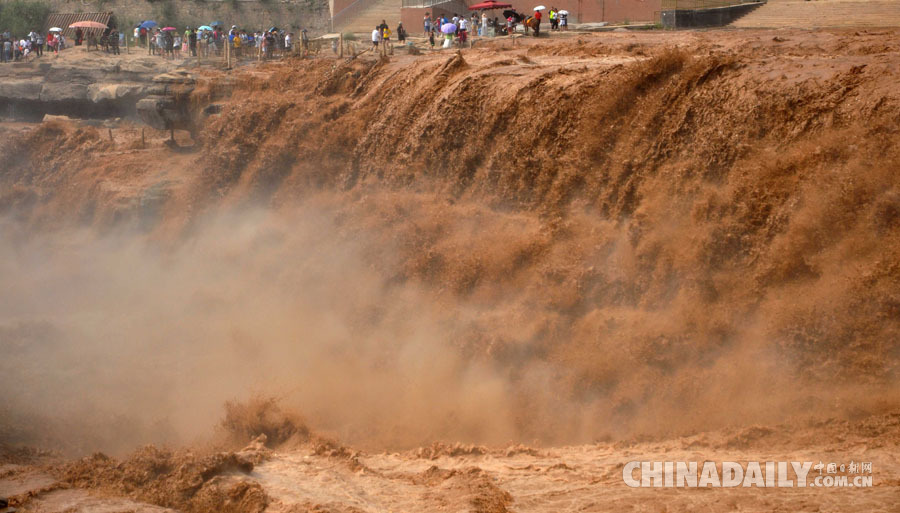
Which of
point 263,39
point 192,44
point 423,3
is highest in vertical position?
point 423,3

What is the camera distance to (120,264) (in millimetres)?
15234

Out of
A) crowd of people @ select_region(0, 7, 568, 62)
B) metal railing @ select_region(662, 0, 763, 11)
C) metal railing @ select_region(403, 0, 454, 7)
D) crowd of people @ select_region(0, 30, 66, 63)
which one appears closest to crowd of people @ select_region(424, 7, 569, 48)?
crowd of people @ select_region(0, 7, 568, 62)

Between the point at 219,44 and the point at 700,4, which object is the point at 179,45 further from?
the point at 700,4

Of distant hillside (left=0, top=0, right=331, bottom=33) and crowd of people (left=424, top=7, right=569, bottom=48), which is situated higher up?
distant hillside (left=0, top=0, right=331, bottom=33)

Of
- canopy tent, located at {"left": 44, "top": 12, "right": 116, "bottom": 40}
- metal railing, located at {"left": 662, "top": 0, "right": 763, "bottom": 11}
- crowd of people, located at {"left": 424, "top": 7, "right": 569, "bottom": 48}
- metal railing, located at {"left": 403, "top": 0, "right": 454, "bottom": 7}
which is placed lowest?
crowd of people, located at {"left": 424, "top": 7, "right": 569, "bottom": 48}

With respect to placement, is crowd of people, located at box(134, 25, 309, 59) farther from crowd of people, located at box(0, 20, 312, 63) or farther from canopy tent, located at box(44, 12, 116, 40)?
canopy tent, located at box(44, 12, 116, 40)


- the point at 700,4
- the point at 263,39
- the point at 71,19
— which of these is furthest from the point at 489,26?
the point at 71,19

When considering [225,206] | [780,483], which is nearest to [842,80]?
[780,483]

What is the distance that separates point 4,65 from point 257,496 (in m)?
23.3

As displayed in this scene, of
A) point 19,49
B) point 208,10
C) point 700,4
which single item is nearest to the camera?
point 700,4

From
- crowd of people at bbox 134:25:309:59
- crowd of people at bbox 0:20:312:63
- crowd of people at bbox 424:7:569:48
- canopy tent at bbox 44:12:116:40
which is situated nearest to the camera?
crowd of people at bbox 424:7:569:48

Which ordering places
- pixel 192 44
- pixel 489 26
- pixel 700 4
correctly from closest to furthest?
pixel 700 4
pixel 489 26
pixel 192 44

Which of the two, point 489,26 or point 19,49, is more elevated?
point 19,49

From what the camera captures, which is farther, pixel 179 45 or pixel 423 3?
pixel 423 3
